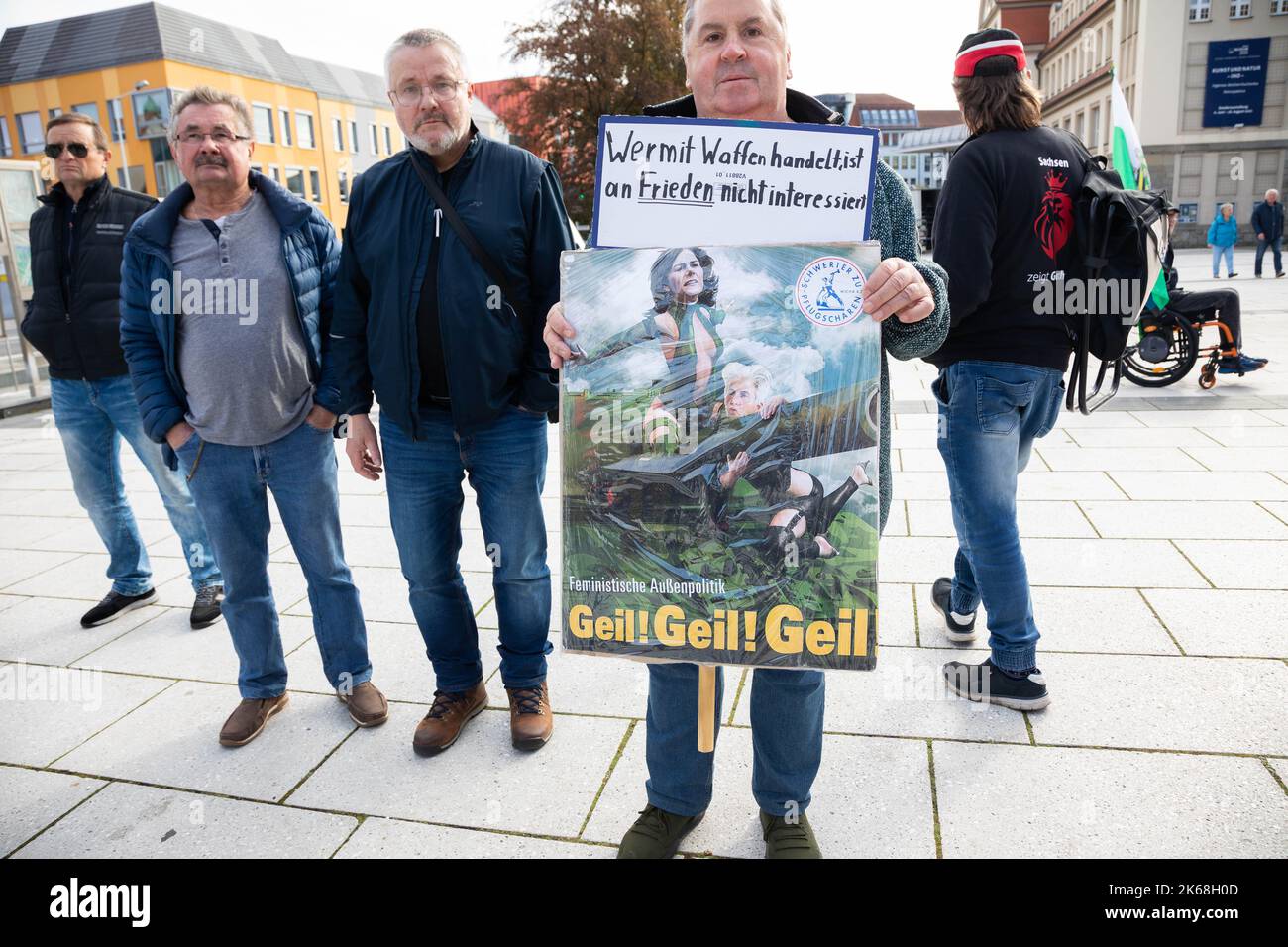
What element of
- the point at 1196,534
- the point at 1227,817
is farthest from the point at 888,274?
the point at 1196,534

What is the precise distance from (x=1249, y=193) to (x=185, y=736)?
4314 centimetres

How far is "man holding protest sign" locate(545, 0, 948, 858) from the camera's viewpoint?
6.22ft

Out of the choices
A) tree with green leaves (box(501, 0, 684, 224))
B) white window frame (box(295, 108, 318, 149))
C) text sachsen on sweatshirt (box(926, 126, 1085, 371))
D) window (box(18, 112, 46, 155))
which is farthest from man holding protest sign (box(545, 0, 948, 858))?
window (box(18, 112, 46, 155))

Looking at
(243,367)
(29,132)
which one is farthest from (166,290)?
(29,132)

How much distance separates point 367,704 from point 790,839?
165 centimetres

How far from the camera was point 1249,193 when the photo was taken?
115 ft

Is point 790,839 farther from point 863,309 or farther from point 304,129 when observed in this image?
point 304,129

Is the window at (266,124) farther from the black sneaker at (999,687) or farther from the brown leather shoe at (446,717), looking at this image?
the black sneaker at (999,687)

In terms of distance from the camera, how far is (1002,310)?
9.34ft

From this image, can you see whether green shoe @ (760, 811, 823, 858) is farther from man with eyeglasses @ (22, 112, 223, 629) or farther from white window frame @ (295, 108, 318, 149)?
white window frame @ (295, 108, 318, 149)

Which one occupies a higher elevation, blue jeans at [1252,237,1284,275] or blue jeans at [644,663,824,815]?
blue jeans at [1252,237,1284,275]

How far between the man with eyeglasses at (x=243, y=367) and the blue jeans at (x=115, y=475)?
122cm

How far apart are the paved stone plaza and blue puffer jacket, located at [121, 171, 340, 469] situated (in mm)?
1126
